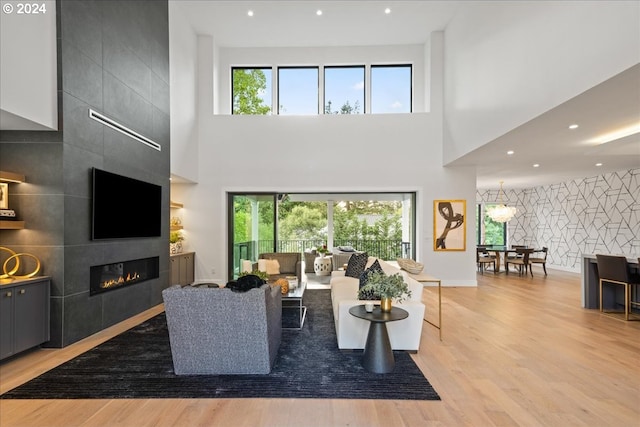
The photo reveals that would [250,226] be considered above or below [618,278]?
above

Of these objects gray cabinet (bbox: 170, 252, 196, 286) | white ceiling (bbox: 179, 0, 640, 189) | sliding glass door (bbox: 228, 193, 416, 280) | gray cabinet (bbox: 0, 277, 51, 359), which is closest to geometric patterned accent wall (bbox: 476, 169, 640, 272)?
white ceiling (bbox: 179, 0, 640, 189)

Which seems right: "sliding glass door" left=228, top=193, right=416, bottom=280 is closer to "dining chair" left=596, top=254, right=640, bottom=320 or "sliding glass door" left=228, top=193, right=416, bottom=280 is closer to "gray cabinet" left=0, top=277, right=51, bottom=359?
"dining chair" left=596, top=254, right=640, bottom=320

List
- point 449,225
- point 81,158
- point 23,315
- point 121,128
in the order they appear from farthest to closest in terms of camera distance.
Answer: point 449,225, point 121,128, point 81,158, point 23,315

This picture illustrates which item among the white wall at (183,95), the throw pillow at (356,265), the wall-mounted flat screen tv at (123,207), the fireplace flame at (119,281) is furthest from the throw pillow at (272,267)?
the white wall at (183,95)

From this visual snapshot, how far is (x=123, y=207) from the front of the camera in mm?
4578

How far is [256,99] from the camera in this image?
8195mm

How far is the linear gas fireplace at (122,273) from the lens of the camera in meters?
4.13

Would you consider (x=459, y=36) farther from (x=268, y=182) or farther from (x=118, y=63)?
(x=118, y=63)

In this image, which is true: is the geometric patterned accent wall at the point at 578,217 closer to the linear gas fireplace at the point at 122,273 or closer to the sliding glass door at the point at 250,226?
the sliding glass door at the point at 250,226

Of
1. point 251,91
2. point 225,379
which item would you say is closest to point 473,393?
point 225,379

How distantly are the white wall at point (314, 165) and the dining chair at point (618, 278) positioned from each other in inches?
100

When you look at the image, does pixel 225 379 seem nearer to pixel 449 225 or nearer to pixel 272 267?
pixel 272 267

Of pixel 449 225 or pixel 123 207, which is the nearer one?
pixel 123 207

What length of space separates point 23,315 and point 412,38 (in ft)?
28.1
